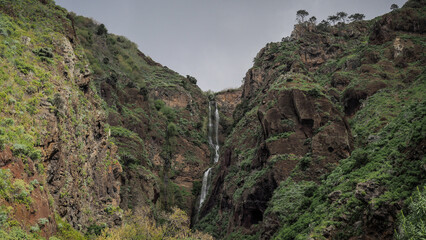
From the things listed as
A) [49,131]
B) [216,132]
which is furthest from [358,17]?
[49,131]

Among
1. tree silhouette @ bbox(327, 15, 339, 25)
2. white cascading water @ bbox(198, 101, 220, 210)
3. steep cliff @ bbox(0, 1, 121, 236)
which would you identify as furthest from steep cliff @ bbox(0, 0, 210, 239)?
tree silhouette @ bbox(327, 15, 339, 25)

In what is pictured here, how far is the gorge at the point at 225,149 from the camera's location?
24.4m

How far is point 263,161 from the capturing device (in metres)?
46.4

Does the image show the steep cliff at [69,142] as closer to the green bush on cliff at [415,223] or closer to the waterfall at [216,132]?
the waterfall at [216,132]

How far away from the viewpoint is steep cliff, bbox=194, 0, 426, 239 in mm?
24297

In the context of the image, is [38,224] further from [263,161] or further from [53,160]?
[263,161]

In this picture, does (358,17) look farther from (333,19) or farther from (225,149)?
(225,149)

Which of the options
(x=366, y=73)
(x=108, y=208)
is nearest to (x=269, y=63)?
(x=366, y=73)

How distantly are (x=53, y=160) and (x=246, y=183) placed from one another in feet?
85.6

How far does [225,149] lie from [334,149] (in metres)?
31.0

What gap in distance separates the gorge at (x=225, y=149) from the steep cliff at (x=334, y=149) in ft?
0.54

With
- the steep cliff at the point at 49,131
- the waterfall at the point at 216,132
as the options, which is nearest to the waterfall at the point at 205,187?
the waterfall at the point at 216,132

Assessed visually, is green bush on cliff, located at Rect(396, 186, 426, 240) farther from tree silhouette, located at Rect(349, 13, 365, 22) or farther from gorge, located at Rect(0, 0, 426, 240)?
tree silhouette, located at Rect(349, 13, 365, 22)

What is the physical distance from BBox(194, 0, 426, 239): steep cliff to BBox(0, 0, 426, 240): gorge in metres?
0.17
